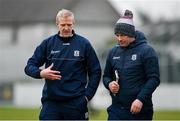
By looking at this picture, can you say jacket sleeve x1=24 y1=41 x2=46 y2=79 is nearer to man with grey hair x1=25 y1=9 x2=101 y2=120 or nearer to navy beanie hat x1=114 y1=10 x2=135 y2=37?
man with grey hair x1=25 y1=9 x2=101 y2=120

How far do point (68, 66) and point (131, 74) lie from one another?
80 cm

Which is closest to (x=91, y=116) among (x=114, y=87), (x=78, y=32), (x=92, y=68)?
(x=92, y=68)

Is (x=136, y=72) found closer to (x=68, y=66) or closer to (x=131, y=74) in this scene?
(x=131, y=74)

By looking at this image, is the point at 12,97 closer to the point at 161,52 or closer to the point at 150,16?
the point at 161,52

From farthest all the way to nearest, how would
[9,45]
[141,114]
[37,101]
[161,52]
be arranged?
[9,45] < [161,52] < [37,101] < [141,114]

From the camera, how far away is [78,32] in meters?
58.6

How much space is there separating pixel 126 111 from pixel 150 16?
5304 cm

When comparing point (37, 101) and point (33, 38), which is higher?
point (33, 38)

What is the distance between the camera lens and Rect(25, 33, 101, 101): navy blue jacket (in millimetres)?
9984

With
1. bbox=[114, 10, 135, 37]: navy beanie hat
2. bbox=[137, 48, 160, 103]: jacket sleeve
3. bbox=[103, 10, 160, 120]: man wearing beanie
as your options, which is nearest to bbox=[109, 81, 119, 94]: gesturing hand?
bbox=[103, 10, 160, 120]: man wearing beanie

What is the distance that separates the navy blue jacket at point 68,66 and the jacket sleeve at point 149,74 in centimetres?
75

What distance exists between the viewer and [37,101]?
38.3 metres

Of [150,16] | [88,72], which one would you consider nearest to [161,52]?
[150,16]

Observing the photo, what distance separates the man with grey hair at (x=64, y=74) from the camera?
9969 millimetres
